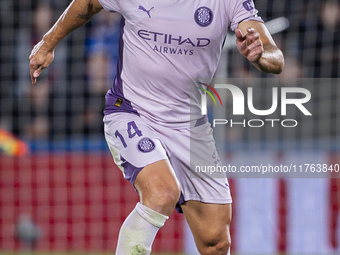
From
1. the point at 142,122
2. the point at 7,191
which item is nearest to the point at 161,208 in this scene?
the point at 142,122

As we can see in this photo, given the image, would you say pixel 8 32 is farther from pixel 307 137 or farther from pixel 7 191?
pixel 307 137

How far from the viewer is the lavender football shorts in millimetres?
4363

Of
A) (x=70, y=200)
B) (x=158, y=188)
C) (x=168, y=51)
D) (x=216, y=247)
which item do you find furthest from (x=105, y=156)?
(x=158, y=188)

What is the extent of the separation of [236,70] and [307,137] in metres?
1.19

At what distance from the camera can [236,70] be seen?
28.7 ft

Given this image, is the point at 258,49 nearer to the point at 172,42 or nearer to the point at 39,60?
the point at 172,42

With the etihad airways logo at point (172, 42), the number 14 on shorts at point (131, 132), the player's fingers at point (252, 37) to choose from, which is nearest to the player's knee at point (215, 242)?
the number 14 on shorts at point (131, 132)

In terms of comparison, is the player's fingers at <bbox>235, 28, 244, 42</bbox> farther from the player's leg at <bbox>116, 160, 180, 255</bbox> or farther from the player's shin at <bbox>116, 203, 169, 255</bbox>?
the player's shin at <bbox>116, 203, 169, 255</bbox>

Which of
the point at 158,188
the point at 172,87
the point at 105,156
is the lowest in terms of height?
the point at 158,188

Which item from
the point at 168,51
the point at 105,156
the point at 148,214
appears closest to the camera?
the point at 148,214

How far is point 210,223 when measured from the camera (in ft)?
15.9

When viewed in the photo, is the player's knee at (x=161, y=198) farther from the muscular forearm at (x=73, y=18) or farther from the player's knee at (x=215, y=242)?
the muscular forearm at (x=73, y=18)

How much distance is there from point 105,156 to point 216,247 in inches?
140

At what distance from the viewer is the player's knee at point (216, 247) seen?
489 centimetres
